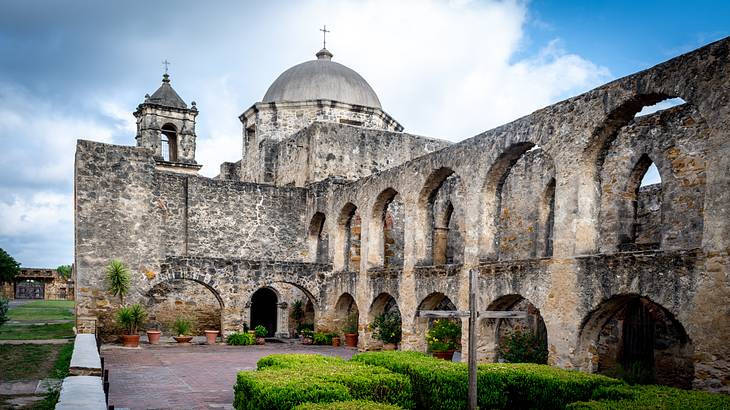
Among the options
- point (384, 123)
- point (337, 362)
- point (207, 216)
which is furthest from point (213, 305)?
point (337, 362)

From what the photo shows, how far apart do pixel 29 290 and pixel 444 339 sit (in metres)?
50.3

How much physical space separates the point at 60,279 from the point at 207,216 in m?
36.5

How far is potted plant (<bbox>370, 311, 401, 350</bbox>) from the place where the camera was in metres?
17.7

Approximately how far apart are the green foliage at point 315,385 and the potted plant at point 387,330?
24.4ft

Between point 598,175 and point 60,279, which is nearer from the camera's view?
point 598,175

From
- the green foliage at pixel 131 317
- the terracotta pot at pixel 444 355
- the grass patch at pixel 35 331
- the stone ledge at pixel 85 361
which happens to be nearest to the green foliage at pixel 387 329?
the terracotta pot at pixel 444 355

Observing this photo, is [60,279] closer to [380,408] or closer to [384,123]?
[384,123]

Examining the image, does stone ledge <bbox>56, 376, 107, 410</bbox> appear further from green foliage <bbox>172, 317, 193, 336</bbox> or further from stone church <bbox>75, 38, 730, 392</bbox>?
green foliage <bbox>172, 317, 193, 336</bbox>

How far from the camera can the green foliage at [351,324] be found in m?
20.0

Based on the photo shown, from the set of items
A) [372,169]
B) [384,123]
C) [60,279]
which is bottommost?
[60,279]

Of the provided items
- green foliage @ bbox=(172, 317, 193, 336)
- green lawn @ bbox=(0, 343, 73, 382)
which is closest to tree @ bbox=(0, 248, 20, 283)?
green foliage @ bbox=(172, 317, 193, 336)

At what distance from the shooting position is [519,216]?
63.7 feet

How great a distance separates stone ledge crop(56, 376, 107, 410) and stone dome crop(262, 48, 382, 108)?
19036mm

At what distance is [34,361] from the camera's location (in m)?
13.4
